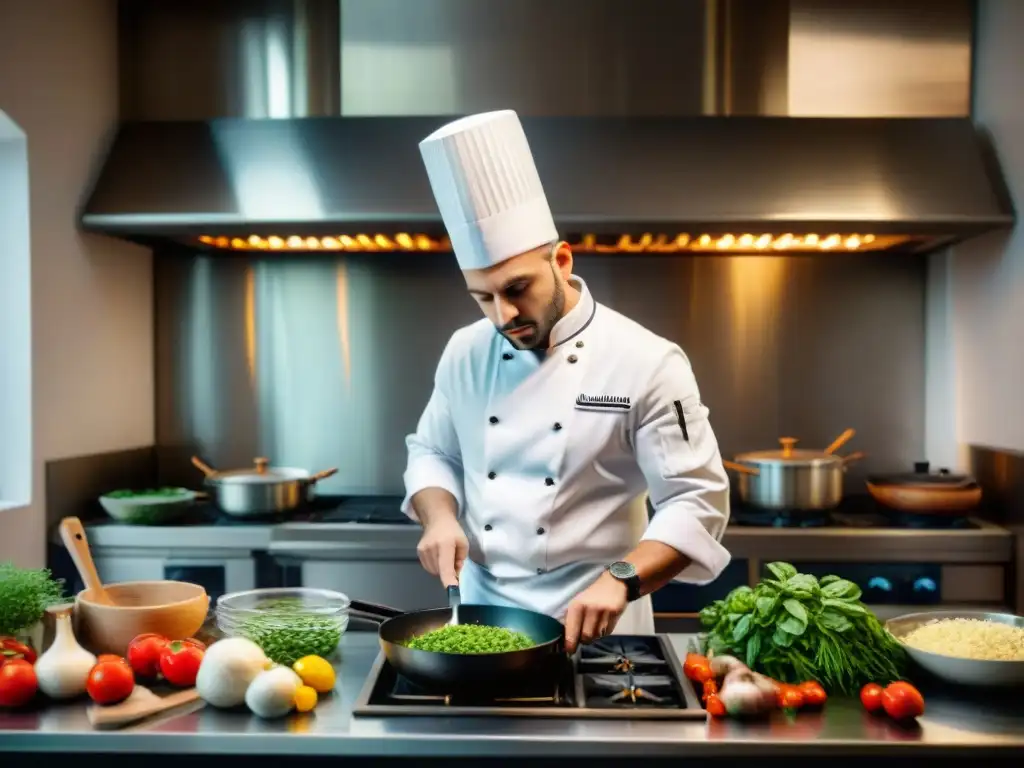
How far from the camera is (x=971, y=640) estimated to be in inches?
62.7

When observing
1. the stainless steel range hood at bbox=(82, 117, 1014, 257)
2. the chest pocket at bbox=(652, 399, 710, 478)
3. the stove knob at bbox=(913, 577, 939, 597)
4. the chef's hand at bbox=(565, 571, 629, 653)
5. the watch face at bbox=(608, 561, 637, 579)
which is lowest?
the stove knob at bbox=(913, 577, 939, 597)

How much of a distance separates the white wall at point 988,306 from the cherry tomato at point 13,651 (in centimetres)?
285

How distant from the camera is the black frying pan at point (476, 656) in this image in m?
1.43

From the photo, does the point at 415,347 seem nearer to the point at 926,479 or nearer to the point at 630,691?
the point at 926,479

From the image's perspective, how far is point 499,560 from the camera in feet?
6.90

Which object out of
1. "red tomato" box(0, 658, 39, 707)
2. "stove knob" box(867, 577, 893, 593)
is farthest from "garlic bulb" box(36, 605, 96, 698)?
"stove knob" box(867, 577, 893, 593)

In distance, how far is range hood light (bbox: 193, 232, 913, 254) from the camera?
3.35m

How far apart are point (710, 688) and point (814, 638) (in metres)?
0.21

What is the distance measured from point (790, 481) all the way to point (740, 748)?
6.06ft

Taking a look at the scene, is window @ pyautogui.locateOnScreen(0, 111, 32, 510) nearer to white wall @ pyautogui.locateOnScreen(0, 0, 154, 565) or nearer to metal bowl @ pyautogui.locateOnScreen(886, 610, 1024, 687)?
white wall @ pyautogui.locateOnScreen(0, 0, 154, 565)

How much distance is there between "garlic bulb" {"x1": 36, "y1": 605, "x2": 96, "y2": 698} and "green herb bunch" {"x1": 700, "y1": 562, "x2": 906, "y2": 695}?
3.53 ft

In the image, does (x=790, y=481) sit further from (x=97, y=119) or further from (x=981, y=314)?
(x=97, y=119)

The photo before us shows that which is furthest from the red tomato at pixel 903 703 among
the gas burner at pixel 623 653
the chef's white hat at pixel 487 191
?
the chef's white hat at pixel 487 191

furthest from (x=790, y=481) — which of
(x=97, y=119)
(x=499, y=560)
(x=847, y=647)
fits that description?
(x=97, y=119)
